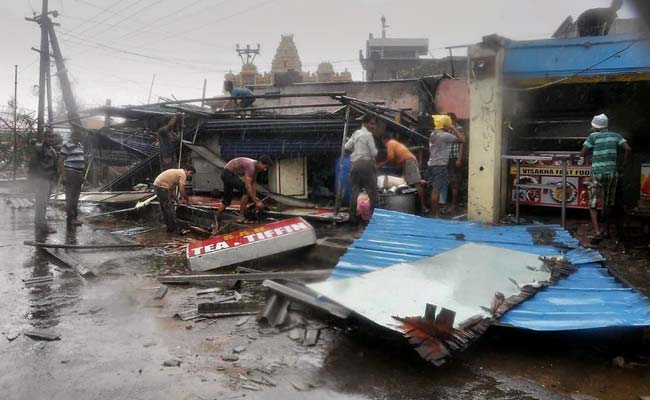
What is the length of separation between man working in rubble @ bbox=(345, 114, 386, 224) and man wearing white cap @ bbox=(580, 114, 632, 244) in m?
3.24

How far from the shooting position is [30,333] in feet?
15.7

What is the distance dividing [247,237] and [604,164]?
5.31m

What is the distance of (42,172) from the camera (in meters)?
10.4

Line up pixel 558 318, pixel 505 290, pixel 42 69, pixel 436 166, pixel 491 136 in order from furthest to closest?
pixel 42 69
pixel 436 166
pixel 491 136
pixel 505 290
pixel 558 318

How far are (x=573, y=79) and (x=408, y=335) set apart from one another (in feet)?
23.8

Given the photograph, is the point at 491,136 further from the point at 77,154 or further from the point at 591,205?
the point at 77,154

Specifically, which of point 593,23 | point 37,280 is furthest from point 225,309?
point 593,23

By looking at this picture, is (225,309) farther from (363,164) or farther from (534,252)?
(363,164)

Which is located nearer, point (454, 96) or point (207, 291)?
point (207, 291)

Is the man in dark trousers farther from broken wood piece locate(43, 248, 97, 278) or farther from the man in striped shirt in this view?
broken wood piece locate(43, 248, 97, 278)

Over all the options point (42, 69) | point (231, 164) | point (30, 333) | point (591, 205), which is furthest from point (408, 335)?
point (42, 69)

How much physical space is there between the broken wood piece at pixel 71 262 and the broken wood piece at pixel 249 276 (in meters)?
1.12

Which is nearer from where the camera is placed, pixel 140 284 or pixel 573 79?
pixel 140 284

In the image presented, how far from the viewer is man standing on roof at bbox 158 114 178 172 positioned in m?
12.2
